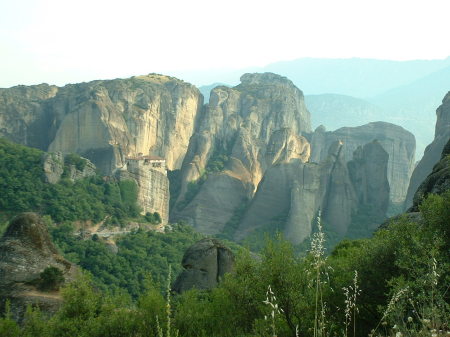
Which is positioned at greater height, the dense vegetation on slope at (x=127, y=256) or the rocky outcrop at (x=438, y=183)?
the rocky outcrop at (x=438, y=183)

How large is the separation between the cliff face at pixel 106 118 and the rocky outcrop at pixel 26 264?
131 ft

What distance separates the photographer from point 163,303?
527 inches

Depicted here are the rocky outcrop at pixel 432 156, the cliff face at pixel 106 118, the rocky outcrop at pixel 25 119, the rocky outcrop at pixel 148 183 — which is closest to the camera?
the rocky outcrop at pixel 148 183

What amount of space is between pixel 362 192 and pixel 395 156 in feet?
60.1

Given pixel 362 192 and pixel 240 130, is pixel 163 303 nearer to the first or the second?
pixel 362 192

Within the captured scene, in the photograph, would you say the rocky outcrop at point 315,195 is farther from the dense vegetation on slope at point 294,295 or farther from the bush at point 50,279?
the dense vegetation on slope at point 294,295

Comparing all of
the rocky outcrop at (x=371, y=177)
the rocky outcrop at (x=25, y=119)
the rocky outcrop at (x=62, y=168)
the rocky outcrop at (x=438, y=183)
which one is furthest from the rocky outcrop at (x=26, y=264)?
the rocky outcrop at (x=371, y=177)

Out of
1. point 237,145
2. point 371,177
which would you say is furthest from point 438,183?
point 237,145

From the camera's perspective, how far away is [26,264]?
786 inches

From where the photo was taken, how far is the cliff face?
64.2 meters

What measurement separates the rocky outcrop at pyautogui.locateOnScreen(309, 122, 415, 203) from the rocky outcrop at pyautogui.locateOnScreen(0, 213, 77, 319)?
2442 inches

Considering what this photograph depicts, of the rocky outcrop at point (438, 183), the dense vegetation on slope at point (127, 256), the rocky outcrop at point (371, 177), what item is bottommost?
the dense vegetation on slope at point (127, 256)

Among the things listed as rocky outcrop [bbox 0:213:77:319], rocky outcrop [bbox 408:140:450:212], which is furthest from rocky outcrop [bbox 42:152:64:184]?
rocky outcrop [bbox 408:140:450:212]

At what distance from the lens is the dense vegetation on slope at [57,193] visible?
144 ft
